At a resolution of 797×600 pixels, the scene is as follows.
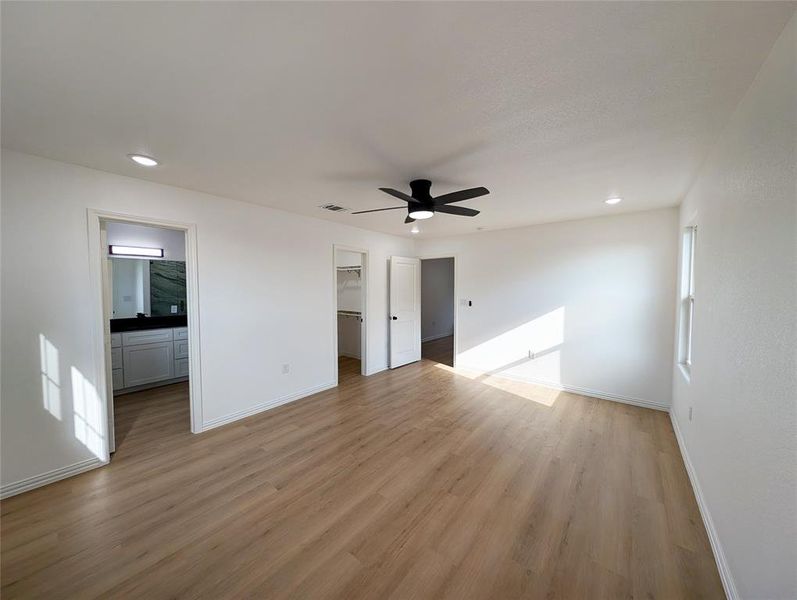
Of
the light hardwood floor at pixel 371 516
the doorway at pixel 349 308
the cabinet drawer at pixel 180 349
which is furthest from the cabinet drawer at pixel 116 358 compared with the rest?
the doorway at pixel 349 308

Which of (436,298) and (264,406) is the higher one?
(436,298)

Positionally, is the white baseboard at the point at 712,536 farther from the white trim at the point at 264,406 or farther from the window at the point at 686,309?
the white trim at the point at 264,406

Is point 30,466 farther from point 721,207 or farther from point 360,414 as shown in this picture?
point 721,207

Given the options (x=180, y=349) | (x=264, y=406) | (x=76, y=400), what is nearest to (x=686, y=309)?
(x=264, y=406)

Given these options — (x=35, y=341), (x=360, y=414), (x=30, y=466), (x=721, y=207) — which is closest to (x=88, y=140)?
(x=35, y=341)

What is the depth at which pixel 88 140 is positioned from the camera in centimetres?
199

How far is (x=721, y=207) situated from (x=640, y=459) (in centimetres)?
213

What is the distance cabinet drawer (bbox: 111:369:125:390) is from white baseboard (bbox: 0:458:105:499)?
6.24ft

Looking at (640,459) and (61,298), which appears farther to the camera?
(640,459)

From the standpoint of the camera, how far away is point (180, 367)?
182 inches

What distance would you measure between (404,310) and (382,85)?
4398 millimetres

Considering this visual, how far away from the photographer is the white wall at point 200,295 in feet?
7.15

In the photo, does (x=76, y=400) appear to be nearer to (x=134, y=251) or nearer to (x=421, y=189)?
(x=134, y=251)

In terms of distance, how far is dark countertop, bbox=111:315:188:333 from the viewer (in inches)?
163
